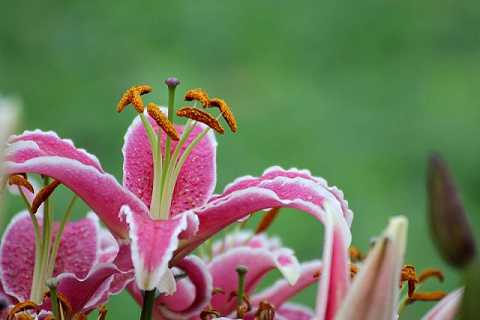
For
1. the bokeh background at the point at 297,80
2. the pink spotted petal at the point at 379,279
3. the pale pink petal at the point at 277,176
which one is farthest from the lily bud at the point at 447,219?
the bokeh background at the point at 297,80

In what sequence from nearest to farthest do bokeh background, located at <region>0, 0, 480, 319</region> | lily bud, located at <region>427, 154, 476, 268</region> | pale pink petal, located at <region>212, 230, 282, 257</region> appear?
lily bud, located at <region>427, 154, 476, 268</region>
pale pink petal, located at <region>212, 230, 282, 257</region>
bokeh background, located at <region>0, 0, 480, 319</region>

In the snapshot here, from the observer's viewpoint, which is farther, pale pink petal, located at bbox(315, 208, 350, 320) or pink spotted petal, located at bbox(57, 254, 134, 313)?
pink spotted petal, located at bbox(57, 254, 134, 313)

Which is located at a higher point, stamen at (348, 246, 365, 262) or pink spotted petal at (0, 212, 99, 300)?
stamen at (348, 246, 365, 262)

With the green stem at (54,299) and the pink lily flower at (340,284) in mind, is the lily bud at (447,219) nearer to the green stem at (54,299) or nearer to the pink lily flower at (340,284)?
the pink lily flower at (340,284)

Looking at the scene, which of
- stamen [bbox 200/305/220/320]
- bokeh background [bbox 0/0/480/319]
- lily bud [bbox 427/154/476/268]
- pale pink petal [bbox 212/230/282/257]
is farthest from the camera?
bokeh background [bbox 0/0/480/319]

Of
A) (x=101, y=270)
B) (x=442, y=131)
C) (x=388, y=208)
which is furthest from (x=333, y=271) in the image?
(x=442, y=131)

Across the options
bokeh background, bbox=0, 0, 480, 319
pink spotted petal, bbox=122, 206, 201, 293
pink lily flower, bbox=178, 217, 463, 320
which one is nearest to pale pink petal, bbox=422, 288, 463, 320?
pink lily flower, bbox=178, 217, 463, 320

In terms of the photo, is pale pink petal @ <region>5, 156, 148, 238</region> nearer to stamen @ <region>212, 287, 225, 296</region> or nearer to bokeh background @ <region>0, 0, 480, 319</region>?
stamen @ <region>212, 287, 225, 296</region>

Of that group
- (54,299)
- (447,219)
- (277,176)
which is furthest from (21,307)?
(447,219)
